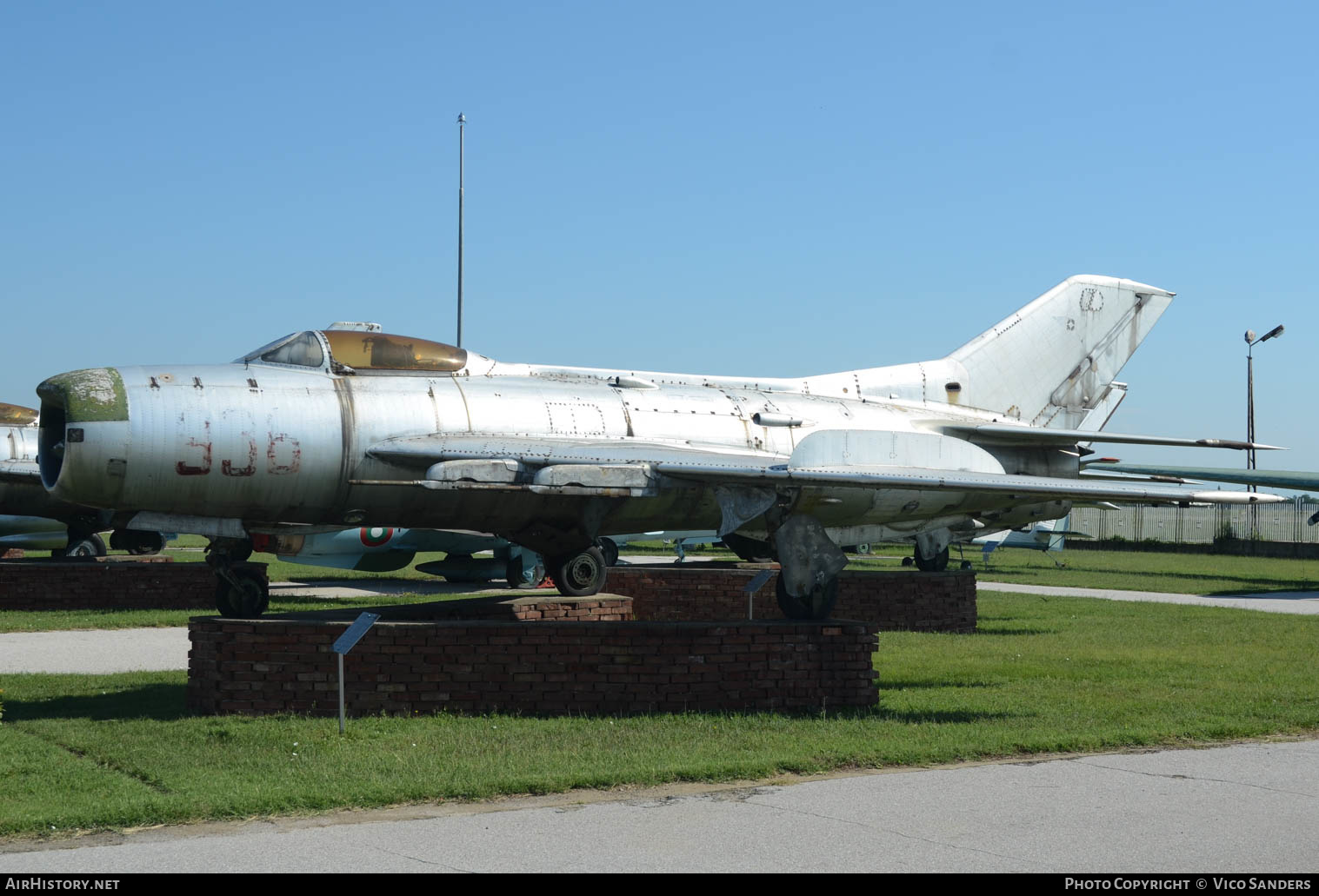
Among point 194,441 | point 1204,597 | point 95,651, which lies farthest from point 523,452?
point 1204,597

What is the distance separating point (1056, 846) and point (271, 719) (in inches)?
254

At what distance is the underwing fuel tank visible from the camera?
10984 millimetres

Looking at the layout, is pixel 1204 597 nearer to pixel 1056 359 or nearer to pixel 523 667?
pixel 1056 359

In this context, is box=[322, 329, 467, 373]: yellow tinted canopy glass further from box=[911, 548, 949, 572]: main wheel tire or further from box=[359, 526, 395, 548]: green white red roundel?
box=[911, 548, 949, 572]: main wheel tire

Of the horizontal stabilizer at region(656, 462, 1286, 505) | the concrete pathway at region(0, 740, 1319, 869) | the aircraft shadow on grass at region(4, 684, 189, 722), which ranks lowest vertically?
the aircraft shadow on grass at region(4, 684, 189, 722)

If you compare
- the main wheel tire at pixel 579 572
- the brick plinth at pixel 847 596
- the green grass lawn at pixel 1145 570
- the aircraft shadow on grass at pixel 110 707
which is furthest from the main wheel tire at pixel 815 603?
the green grass lawn at pixel 1145 570

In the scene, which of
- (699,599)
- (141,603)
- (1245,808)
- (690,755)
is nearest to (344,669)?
(690,755)

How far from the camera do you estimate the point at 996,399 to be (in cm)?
1709

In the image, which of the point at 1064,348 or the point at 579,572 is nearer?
the point at 579,572

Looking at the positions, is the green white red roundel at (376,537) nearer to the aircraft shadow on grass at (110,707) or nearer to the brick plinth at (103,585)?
the brick plinth at (103,585)

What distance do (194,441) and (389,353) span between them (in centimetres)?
220

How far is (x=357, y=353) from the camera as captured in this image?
1255cm

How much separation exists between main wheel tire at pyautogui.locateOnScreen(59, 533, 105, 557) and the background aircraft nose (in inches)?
732

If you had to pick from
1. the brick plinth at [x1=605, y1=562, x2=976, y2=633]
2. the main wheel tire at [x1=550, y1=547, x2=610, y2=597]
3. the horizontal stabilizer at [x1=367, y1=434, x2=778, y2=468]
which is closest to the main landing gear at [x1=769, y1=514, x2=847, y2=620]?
the horizontal stabilizer at [x1=367, y1=434, x2=778, y2=468]
